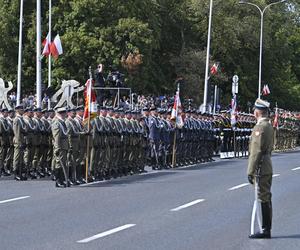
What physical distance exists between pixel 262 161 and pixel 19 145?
10555 millimetres

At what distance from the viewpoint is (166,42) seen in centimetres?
6475

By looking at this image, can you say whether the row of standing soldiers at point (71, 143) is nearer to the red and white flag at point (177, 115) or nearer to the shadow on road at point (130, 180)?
the shadow on road at point (130, 180)

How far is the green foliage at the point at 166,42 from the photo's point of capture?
5138cm

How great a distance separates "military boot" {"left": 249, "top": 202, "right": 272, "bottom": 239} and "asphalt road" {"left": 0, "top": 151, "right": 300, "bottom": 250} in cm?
18

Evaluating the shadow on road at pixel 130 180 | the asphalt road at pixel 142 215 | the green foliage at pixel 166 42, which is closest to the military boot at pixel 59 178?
the asphalt road at pixel 142 215

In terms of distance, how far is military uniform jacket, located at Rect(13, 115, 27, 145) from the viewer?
20.8 meters

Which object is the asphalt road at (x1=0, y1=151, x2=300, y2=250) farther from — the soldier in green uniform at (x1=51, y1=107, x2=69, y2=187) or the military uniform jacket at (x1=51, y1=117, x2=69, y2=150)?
the military uniform jacket at (x1=51, y1=117, x2=69, y2=150)

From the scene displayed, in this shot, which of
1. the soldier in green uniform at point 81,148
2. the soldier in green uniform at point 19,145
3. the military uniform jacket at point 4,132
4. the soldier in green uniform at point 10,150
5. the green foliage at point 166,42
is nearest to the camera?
the soldier in green uniform at point 81,148

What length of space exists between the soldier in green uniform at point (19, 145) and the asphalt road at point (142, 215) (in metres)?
0.33

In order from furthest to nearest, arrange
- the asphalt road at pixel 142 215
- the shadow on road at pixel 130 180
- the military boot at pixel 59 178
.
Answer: the shadow on road at pixel 130 180 → the military boot at pixel 59 178 → the asphalt road at pixel 142 215

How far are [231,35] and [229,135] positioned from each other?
30042 millimetres

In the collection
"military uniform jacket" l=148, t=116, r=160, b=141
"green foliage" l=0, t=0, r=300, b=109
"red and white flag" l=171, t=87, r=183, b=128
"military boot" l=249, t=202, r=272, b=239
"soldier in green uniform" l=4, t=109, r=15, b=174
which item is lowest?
"military boot" l=249, t=202, r=272, b=239

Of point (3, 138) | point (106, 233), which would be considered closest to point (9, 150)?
point (3, 138)

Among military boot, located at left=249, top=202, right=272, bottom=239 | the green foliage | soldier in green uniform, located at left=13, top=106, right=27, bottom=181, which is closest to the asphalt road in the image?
military boot, located at left=249, top=202, right=272, bottom=239
